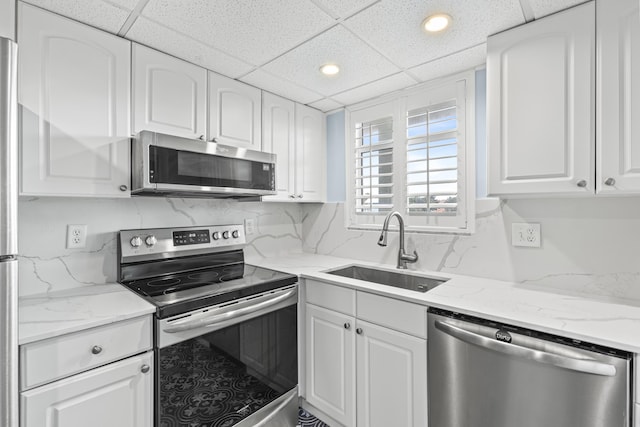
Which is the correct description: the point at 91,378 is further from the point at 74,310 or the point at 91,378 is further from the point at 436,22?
the point at 436,22

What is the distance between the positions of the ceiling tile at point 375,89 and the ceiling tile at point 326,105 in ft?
0.20

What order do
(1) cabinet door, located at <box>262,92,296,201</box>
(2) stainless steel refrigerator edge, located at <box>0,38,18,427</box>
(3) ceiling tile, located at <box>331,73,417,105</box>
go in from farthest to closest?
(1) cabinet door, located at <box>262,92,296,201</box>
(3) ceiling tile, located at <box>331,73,417,105</box>
(2) stainless steel refrigerator edge, located at <box>0,38,18,427</box>

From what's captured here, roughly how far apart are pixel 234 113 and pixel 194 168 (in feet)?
1.76

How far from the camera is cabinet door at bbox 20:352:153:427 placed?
3.42 ft

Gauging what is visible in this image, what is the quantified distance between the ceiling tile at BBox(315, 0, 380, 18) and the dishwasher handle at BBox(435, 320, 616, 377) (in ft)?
4.46

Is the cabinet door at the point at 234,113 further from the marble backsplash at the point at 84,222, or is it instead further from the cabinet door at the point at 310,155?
the marble backsplash at the point at 84,222

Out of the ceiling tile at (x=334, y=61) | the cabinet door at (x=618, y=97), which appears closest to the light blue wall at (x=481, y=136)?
the ceiling tile at (x=334, y=61)

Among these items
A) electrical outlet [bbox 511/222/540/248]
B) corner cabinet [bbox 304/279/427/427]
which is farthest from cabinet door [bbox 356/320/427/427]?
electrical outlet [bbox 511/222/540/248]

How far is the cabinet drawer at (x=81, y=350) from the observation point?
1.03 metres

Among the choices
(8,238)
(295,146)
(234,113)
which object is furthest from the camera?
(295,146)

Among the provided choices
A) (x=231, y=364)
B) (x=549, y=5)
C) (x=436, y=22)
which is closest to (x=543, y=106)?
(x=549, y=5)

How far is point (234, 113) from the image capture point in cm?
195

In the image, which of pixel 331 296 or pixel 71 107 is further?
pixel 331 296

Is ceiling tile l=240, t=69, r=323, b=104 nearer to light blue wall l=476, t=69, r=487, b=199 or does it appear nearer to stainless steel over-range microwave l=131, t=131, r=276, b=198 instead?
stainless steel over-range microwave l=131, t=131, r=276, b=198
